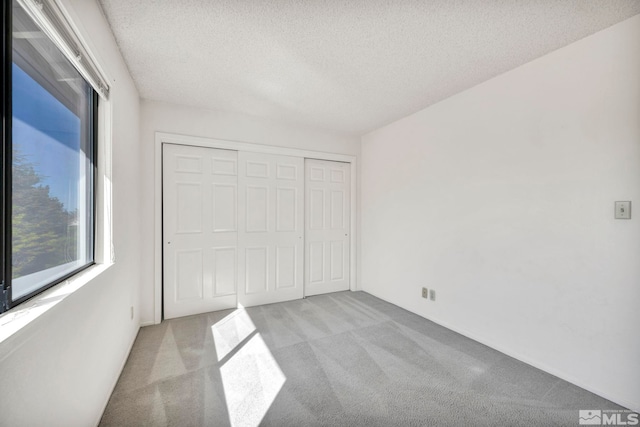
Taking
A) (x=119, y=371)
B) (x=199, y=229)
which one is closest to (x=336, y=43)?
(x=199, y=229)

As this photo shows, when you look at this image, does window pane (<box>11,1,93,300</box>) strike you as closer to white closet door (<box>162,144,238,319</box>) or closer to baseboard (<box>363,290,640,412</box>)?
white closet door (<box>162,144,238,319</box>)

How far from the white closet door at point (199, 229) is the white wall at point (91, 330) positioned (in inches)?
14.8

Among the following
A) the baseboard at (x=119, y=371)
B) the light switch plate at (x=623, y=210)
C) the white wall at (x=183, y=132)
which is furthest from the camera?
the white wall at (x=183, y=132)

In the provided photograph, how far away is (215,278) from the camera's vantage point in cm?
328

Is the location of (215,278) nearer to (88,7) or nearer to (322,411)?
(322,411)

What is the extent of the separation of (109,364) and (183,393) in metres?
0.52

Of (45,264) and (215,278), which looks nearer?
(45,264)

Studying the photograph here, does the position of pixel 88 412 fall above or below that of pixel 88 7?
below

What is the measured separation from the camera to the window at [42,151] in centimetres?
90

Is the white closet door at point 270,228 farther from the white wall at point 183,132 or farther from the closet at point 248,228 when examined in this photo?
the white wall at point 183,132

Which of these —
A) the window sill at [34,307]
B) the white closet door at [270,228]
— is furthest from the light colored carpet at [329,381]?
the window sill at [34,307]

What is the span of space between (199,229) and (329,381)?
7.39ft

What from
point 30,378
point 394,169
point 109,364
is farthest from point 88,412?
point 394,169

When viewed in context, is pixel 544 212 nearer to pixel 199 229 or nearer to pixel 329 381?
pixel 329 381
